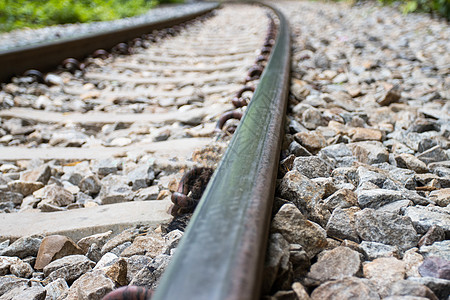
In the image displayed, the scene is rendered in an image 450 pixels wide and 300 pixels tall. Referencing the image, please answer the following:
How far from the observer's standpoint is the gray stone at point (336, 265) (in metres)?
0.95

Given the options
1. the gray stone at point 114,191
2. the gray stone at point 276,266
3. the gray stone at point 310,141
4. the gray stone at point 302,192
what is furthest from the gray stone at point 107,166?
the gray stone at point 276,266

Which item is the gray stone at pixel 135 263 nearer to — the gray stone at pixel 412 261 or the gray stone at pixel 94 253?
the gray stone at pixel 94 253

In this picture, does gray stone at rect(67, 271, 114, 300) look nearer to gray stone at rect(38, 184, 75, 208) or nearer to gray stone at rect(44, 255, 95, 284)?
gray stone at rect(44, 255, 95, 284)

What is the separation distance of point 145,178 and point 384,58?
2.96 metres

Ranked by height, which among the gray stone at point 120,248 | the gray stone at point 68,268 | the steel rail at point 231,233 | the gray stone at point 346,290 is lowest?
the gray stone at point 68,268

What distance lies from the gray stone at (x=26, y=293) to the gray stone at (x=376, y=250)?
837mm

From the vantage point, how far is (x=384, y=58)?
155 inches

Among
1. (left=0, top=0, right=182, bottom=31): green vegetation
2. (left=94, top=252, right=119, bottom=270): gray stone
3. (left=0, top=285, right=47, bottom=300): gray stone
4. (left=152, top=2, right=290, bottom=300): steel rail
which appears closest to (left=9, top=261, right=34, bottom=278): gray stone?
(left=0, top=285, right=47, bottom=300): gray stone

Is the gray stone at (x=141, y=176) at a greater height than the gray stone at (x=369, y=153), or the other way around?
the gray stone at (x=369, y=153)

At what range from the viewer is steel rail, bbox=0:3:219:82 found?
354 centimetres

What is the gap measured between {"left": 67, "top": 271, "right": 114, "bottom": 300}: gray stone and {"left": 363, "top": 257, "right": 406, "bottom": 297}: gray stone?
2.05 feet

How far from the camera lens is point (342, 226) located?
1150 mm

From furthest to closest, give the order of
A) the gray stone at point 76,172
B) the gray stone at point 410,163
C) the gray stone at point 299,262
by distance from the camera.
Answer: the gray stone at point 76,172, the gray stone at point 410,163, the gray stone at point 299,262

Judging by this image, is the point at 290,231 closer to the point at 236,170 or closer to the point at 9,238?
the point at 236,170
